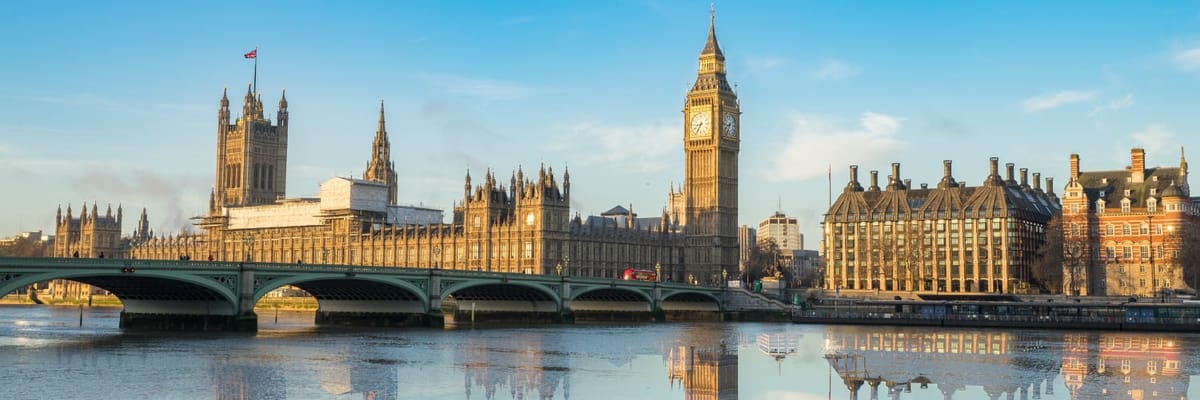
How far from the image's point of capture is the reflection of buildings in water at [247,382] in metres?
43.2

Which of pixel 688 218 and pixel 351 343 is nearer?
pixel 351 343

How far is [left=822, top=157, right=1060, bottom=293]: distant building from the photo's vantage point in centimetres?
14712

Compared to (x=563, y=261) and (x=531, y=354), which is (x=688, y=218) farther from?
(x=531, y=354)

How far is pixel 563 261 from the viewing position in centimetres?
14575

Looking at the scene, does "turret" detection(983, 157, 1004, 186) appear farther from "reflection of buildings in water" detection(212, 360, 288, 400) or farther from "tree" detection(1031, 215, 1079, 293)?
"reflection of buildings in water" detection(212, 360, 288, 400)

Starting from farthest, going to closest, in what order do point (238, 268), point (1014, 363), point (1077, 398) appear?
point (238, 268)
point (1014, 363)
point (1077, 398)

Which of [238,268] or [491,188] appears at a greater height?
[491,188]

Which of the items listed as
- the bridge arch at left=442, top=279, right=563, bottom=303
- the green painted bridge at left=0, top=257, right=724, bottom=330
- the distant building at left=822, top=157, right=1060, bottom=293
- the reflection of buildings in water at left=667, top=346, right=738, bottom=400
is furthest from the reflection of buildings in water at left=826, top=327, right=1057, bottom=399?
the distant building at left=822, top=157, right=1060, bottom=293

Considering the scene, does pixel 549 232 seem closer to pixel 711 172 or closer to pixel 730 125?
pixel 711 172

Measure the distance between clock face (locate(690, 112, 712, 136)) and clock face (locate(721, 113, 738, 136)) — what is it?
206cm

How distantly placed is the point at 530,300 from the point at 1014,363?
5692cm

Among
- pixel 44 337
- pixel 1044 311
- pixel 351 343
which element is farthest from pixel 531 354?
pixel 1044 311

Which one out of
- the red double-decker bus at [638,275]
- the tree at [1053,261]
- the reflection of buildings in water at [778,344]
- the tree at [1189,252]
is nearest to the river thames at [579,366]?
the reflection of buildings in water at [778,344]

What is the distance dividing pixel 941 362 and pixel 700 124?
109465mm
